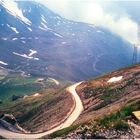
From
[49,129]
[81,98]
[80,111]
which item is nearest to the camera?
[49,129]

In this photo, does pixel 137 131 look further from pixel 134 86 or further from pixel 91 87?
pixel 91 87

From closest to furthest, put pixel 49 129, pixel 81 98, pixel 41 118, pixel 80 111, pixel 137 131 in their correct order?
1. pixel 137 131
2. pixel 49 129
3. pixel 80 111
4. pixel 41 118
5. pixel 81 98

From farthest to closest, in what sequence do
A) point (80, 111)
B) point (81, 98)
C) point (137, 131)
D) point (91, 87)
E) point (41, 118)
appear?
1. point (91, 87)
2. point (81, 98)
3. point (41, 118)
4. point (80, 111)
5. point (137, 131)

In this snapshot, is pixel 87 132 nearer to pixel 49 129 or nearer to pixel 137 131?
pixel 137 131

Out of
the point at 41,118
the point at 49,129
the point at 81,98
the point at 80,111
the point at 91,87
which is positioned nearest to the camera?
the point at 49,129

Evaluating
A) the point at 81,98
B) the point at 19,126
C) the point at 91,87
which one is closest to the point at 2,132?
the point at 19,126

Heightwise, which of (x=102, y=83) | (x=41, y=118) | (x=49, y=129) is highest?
(x=102, y=83)

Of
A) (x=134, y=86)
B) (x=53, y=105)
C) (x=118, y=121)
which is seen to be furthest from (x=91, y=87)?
(x=118, y=121)

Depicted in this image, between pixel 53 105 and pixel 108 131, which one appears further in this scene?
pixel 53 105

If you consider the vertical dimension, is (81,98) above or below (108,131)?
above
